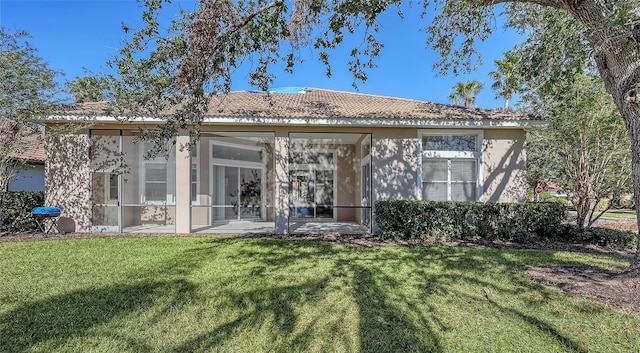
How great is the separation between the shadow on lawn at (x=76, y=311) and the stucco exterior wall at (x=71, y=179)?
7.18 meters

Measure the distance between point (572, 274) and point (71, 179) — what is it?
14903mm

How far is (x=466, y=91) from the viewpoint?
1097 inches

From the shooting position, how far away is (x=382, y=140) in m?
10.5

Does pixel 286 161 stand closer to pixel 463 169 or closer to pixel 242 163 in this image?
pixel 242 163

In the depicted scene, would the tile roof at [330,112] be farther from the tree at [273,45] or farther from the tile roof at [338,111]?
the tree at [273,45]

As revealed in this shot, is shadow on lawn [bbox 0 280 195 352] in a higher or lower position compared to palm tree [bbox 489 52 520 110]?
lower

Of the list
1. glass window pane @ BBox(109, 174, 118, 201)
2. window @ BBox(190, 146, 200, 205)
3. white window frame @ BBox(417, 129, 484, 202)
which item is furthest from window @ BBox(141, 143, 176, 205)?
white window frame @ BBox(417, 129, 484, 202)

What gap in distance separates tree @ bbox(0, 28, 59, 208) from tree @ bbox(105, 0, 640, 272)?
5.50 metres

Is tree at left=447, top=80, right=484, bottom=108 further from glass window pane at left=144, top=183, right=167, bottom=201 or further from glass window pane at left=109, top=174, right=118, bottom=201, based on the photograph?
glass window pane at left=109, top=174, right=118, bottom=201

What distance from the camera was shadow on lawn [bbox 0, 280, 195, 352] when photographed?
3410 mm

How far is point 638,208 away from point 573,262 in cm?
225

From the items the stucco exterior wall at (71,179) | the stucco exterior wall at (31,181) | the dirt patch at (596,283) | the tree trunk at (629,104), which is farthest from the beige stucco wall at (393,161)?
the stucco exterior wall at (31,181)

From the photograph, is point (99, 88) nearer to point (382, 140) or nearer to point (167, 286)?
point (167, 286)

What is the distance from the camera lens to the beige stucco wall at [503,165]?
10375mm
